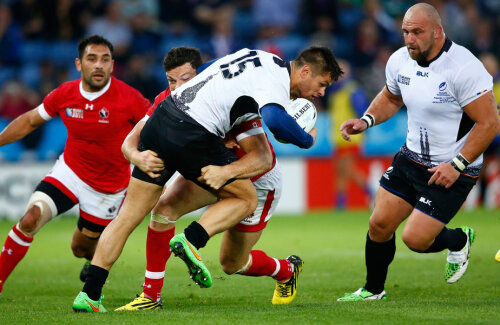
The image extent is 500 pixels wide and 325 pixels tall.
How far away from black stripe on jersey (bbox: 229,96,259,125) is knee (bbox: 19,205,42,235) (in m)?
2.72

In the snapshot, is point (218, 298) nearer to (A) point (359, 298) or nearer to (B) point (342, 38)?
(A) point (359, 298)

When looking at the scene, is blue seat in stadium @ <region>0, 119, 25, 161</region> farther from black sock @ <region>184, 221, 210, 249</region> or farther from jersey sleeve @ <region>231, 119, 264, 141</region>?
black sock @ <region>184, 221, 210, 249</region>

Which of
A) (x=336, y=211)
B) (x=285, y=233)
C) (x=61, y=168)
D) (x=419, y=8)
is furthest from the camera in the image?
(x=336, y=211)

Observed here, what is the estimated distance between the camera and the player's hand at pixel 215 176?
6.00 meters

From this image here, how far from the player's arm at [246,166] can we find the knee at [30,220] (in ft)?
7.86

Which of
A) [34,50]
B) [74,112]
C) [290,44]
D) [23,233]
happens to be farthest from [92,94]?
[290,44]

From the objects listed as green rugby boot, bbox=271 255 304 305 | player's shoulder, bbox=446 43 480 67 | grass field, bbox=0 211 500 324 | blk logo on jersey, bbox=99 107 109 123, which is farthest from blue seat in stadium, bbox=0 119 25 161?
player's shoulder, bbox=446 43 480 67

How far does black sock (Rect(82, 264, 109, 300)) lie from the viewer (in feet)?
20.3

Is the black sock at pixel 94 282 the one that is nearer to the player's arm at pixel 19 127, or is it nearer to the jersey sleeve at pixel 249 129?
the jersey sleeve at pixel 249 129

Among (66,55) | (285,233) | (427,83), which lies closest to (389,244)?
(427,83)

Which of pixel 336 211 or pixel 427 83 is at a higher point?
pixel 427 83

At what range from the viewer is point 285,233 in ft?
43.8

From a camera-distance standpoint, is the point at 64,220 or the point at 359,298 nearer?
the point at 359,298

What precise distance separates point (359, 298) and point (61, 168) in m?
3.42
